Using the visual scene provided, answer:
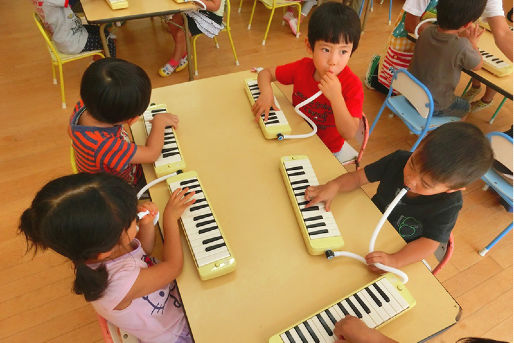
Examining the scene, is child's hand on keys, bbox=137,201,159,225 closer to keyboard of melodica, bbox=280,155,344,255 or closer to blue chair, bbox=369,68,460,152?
keyboard of melodica, bbox=280,155,344,255

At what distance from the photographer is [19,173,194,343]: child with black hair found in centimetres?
82

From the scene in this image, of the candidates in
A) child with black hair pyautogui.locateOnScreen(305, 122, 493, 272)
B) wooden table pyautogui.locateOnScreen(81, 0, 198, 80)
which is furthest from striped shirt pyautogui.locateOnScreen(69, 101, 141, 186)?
wooden table pyautogui.locateOnScreen(81, 0, 198, 80)

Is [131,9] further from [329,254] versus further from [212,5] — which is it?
[329,254]

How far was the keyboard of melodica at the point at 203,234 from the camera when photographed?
0.95 m

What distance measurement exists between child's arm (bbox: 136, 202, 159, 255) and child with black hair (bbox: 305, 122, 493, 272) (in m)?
0.51

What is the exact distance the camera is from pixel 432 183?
3.38ft

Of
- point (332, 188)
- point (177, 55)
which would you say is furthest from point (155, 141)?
point (177, 55)

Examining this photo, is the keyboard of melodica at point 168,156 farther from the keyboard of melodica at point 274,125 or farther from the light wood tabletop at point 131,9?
the light wood tabletop at point 131,9

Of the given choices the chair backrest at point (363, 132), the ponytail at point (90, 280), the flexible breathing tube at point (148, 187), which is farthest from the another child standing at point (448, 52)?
the ponytail at point (90, 280)

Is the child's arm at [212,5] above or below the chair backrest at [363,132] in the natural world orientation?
above

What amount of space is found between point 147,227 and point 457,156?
999mm

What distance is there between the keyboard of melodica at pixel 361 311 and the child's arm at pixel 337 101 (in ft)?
2.15

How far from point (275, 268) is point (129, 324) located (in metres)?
0.48

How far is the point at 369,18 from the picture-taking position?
4434 millimetres
